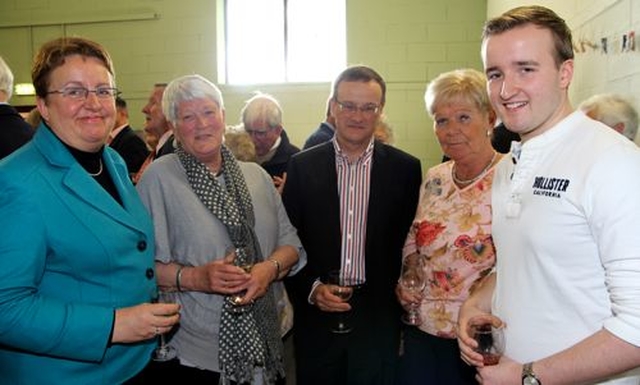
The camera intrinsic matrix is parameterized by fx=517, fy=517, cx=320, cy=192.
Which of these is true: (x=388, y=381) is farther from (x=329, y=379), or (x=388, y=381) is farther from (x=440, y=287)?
(x=440, y=287)

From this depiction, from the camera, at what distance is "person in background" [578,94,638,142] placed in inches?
77.0

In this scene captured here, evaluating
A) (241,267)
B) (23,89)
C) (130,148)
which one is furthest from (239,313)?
(23,89)

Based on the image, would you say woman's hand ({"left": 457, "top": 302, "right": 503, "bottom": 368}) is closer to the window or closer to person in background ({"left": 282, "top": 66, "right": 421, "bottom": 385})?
person in background ({"left": 282, "top": 66, "right": 421, "bottom": 385})

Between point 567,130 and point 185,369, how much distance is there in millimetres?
1411

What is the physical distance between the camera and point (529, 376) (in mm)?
1092

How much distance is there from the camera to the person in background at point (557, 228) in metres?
0.99

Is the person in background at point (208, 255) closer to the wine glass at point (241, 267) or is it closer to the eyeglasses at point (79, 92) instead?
the wine glass at point (241, 267)

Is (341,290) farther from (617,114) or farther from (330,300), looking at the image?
(617,114)

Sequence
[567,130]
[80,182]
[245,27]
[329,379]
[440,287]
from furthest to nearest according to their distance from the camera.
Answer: [245,27] → [329,379] → [440,287] → [80,182] → [567,130]

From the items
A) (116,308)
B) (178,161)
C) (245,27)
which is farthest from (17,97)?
(116,308)

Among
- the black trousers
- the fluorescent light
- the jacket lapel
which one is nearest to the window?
the fluorescent light

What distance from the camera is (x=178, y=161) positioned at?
6.17 feet

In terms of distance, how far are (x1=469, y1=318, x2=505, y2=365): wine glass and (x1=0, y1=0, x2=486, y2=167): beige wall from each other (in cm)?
483

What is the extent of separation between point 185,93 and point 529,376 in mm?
1424
